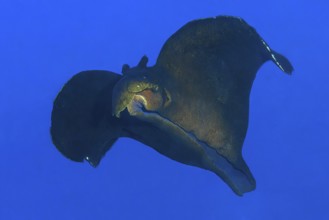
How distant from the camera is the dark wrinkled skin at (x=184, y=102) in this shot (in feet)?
16.9

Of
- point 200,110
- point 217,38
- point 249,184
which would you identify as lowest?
point 249,184

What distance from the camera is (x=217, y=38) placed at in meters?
5.29

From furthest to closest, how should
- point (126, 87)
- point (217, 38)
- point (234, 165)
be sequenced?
point (234, 165)
point (217, 38)
point (126, 87)

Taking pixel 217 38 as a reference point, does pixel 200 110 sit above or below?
below

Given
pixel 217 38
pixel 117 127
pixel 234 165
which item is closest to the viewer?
pixel 217 38

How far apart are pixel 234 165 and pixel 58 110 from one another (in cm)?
212

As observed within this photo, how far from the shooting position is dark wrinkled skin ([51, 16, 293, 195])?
516cm

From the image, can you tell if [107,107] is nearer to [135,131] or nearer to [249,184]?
[135,131]

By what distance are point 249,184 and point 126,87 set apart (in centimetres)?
207

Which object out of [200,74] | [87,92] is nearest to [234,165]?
[200,74]

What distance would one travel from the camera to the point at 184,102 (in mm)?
5453

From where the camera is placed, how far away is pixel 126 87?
495 cm

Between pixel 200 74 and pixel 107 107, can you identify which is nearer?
pixel 200 74

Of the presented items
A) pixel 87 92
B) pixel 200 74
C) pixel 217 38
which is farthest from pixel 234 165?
pixel 87 92
